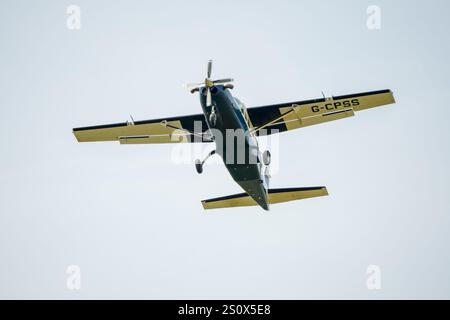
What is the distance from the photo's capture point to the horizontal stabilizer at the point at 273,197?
24.7 m

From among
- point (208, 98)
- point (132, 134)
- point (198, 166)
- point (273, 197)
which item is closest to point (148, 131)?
point (132, 134)

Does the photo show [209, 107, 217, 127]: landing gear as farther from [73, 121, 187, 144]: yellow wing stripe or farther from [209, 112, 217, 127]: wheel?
[73, 121, 187, 144]: yellow wing stripe

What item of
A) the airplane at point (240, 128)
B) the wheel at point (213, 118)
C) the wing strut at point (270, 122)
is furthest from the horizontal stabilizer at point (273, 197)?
the wheel at point (213, 118)

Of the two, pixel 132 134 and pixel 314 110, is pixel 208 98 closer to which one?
pixel 314 110

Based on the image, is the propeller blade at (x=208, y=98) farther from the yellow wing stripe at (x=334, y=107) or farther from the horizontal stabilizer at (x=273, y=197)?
the horizontal stabilizer at (x=273, y=197)

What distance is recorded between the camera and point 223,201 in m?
25.8

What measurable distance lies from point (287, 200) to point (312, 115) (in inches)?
138

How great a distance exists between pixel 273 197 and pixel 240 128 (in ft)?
15.2

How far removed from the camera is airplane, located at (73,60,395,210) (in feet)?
69.1

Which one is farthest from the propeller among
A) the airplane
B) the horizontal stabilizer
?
the horizontal stabilizer
